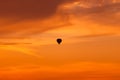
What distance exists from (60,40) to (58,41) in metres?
2.35

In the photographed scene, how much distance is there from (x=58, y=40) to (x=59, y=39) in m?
2.29

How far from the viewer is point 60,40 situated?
14888cm

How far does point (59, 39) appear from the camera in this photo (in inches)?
5925

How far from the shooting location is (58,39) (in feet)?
494

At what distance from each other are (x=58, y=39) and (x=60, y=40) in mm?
1766

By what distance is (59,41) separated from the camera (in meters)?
147

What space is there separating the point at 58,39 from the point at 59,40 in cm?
180

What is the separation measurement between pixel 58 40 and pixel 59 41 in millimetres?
1322

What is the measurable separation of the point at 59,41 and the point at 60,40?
1923 millimetres

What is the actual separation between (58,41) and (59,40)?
217cm

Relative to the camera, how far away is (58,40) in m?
148

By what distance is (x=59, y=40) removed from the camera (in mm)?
148750
